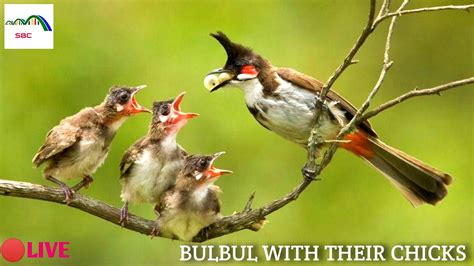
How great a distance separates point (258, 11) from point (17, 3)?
166 centimetres

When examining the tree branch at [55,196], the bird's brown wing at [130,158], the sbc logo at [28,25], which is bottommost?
the tree branch at [55,196]

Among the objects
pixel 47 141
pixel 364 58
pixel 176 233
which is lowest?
pixel 176 233

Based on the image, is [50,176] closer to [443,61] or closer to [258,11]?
[258,11]

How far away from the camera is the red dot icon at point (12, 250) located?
6.17 m

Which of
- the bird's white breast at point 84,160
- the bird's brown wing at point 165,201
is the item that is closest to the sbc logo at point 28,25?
the bird's white breast at point 84,160

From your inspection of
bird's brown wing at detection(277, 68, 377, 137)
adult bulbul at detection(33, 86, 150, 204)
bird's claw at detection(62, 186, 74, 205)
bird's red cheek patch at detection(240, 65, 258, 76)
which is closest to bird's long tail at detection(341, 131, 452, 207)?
bird's brown wing at detection(277, 68, 377, 137)

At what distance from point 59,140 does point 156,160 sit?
1.60ft

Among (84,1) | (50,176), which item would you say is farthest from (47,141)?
(84,1)

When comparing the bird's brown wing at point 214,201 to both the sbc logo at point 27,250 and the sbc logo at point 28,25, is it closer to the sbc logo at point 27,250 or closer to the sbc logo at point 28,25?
the sbc logo at point 27,250

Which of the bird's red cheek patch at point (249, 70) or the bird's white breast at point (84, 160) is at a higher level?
the bird's red cheek patch at point (249, 70)

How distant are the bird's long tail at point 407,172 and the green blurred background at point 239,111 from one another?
116 cm

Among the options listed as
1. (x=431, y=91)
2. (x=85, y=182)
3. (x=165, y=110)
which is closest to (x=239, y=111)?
(x=165, y=110)

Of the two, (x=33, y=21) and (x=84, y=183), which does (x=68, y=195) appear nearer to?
(x=84, y=183)

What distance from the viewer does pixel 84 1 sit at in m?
6.85
